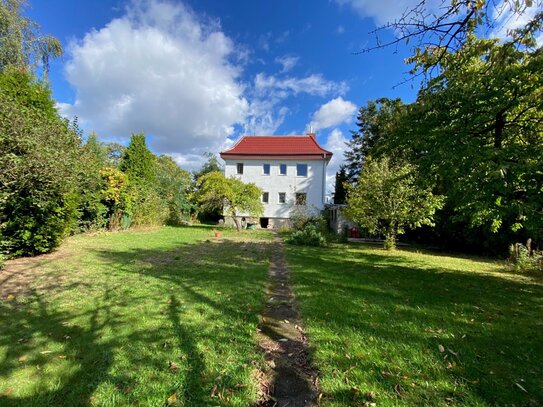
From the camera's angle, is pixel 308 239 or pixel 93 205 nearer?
pixel 93 205

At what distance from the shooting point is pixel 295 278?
6.55m

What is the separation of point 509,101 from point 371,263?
5.51m

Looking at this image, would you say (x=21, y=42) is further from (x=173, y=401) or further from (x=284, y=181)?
(x=284, y=181)

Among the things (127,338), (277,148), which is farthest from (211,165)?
(127,338)

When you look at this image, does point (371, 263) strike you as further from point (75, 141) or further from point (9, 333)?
point (75, 141)

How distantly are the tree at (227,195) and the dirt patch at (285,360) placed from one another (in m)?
15.0

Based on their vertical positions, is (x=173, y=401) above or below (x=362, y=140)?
below

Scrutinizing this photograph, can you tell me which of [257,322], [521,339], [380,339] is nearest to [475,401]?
[380,339]

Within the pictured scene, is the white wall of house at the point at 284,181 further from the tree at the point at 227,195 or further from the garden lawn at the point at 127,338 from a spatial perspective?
the garden lawn at the point at 127,338

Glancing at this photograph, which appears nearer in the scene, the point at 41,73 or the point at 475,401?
the point at 475,401

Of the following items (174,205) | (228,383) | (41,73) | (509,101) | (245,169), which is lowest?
(228,383)

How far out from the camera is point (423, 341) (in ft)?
10.9

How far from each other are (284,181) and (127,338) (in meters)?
23.9

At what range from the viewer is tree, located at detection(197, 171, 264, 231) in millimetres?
19281
